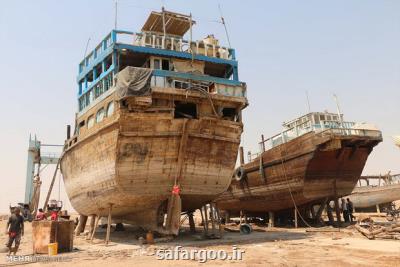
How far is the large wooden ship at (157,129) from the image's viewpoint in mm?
12117

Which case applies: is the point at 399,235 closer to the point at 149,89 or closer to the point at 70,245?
the point at 149,89

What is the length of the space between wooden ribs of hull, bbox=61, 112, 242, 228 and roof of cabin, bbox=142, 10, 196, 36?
5.85 m

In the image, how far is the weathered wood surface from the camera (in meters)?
12.1

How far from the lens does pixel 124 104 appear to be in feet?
39.6

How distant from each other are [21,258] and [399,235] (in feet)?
39.2

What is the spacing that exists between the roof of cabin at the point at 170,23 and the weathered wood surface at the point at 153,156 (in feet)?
16.9

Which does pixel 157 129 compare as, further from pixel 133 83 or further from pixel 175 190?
pixel 175 190

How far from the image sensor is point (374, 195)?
2945 centimetres

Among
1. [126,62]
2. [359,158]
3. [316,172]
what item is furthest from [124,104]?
[359,158]

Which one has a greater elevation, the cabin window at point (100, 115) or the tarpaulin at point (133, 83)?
the tarpaulin at point (133, 83)

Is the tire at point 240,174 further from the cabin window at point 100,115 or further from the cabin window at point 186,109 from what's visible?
the cabin window at point 100,115

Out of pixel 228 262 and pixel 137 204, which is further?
pixel 137 204

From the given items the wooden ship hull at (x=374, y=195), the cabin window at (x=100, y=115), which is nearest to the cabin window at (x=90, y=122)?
the cabin window at (x=100, y=115)

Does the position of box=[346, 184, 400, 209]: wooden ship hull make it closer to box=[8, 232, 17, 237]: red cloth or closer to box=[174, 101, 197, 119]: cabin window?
box=[174, 101, 197, 119]: cabin window
